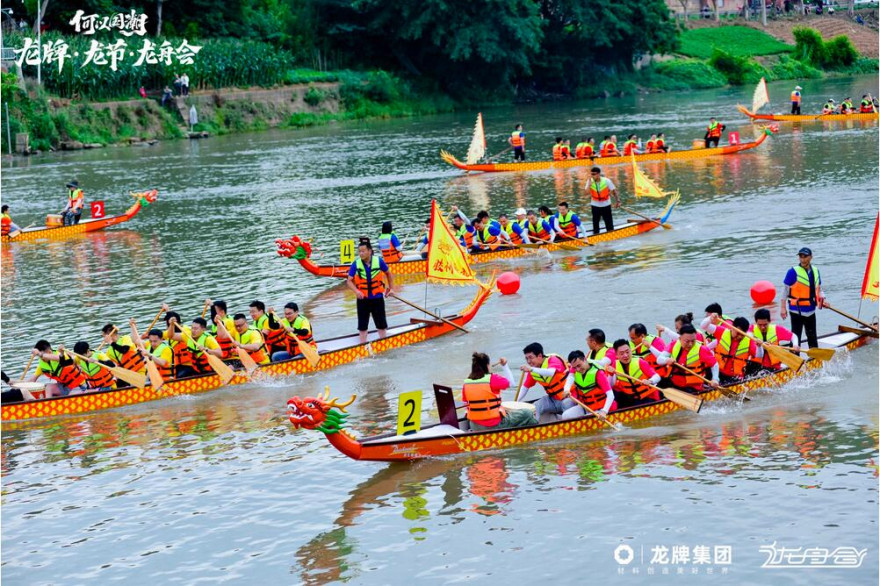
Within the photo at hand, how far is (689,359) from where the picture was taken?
16750 millimetres

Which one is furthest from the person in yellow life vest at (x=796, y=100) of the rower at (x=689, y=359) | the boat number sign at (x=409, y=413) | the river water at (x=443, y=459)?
the boat number sign at (x=409, y=413)

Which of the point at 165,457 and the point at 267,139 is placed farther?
the point at 267,139

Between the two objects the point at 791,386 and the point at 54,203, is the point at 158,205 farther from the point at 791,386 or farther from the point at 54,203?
the point at 791,386

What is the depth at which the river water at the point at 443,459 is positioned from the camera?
42.8 feet

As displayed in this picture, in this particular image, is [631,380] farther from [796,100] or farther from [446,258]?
[796,100]

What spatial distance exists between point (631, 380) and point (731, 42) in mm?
94225

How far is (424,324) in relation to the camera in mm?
21938

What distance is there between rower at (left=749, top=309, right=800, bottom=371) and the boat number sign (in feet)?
17.4

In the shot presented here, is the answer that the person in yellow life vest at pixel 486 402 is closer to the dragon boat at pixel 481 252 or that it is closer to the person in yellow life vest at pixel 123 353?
the person in yellow life vest at pixel 123 353

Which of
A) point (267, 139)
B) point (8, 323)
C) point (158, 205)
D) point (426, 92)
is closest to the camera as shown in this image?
point (8, 323)

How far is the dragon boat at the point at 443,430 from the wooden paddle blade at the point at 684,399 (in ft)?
0.74

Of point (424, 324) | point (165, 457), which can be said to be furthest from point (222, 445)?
point (424, 324)

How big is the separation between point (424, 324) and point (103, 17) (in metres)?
51.0

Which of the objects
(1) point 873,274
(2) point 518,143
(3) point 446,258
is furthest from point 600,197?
(2) point 518,143
